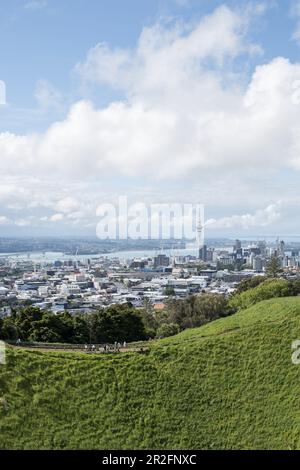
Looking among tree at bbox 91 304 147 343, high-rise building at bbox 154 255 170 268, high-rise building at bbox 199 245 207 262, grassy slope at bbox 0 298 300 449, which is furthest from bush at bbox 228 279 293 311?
high-rise building at bbox 199 245 207 262

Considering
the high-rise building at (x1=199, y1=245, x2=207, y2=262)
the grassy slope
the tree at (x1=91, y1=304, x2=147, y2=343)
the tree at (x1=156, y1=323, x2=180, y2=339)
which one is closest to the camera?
the grassy slope

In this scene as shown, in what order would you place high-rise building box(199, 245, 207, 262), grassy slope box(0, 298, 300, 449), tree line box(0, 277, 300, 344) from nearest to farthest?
1. grassy slope box(0, 298, 300, 449)
2. tree line box(0, 277, 300, 344)
3. high-rise building box(199, 245, 207, 262)

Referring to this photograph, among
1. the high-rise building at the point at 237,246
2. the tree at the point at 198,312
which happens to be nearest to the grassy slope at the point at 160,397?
the tree at the point at 198,312

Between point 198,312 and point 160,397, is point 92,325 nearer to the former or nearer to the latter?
point 198,312

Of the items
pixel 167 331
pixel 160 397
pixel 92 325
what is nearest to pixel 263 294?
pixel 167 331

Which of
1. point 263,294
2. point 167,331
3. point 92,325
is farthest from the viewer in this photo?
point 263,294

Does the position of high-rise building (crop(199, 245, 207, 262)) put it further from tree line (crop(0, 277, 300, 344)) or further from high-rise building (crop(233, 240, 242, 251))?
tree line (crop(0, 277, 300, 344))
